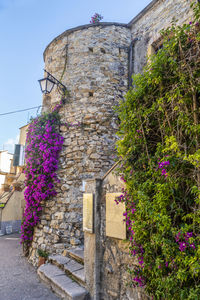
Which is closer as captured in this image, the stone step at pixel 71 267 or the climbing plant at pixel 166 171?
the climbing plant at pixel 166 171

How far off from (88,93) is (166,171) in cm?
445

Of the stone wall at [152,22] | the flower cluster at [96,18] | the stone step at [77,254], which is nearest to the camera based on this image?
the stone step at [77,254]

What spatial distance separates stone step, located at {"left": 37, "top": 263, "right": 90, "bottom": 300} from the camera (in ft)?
9.78

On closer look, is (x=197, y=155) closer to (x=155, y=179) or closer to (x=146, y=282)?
(x=155, y=179)

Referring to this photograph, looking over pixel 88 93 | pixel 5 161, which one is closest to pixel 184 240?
pixel 88 93

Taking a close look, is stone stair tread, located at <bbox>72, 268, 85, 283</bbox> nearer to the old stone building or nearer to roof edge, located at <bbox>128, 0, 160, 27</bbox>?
the old stone building

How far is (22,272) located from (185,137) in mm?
4649

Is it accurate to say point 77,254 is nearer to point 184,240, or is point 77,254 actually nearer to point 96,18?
point 184,240

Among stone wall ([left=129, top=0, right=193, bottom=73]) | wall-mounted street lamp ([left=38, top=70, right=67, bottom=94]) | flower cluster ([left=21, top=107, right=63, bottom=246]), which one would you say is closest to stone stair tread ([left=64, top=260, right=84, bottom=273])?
flower cluster ([left=21, top=107, right=63, bottom=246])

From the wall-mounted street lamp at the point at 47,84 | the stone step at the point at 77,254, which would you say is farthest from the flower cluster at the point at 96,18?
the stone step at the point at 77,254

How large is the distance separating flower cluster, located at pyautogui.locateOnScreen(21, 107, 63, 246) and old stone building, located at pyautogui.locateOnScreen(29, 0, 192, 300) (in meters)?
0.19

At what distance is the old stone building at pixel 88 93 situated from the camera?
5.25 m

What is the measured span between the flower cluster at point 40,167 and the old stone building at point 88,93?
19 cm

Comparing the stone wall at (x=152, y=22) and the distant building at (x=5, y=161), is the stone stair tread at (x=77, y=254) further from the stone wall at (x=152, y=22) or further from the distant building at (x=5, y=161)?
the distant building at (x=5, y=161)
